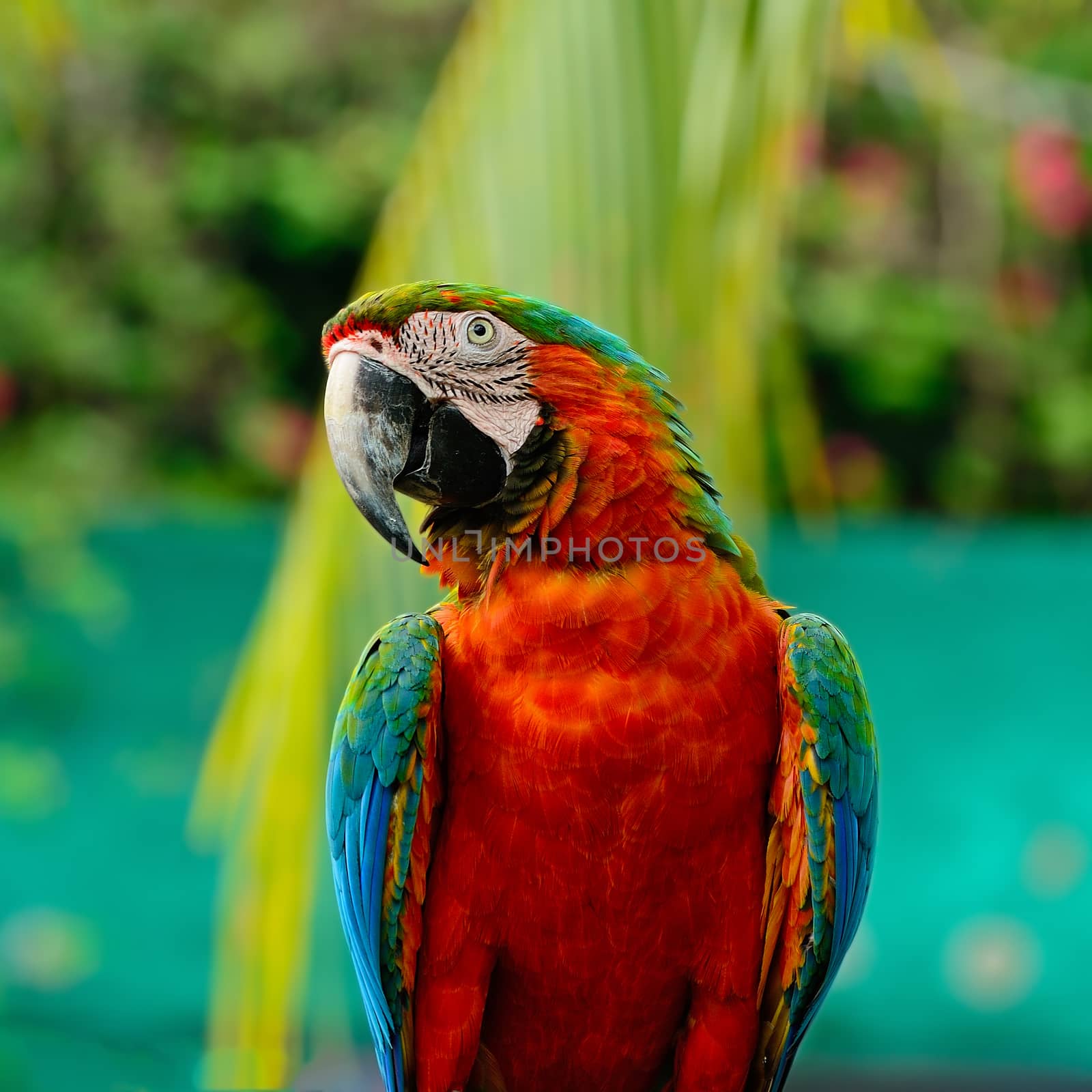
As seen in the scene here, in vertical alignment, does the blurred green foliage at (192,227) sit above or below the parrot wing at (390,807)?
above

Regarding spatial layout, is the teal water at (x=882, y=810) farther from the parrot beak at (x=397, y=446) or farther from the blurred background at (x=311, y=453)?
the parrot beak at (x=397, y=446)

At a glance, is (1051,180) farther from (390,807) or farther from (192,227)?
(390,807)

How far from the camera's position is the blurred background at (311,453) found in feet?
14.5

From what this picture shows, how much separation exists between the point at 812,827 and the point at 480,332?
0.69 metres

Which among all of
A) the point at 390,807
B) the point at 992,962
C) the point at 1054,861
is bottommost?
the point at 992,962

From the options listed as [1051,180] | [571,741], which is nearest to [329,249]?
[1051,180]

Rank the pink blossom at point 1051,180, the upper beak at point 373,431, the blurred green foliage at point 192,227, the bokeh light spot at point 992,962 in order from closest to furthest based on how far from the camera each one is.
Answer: the upper beak at point 373,431, the bokeh light spot at point 992,962, the blurred green foliage at point 192,227, the pink blossom at point 1051,180

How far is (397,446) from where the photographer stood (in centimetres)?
138

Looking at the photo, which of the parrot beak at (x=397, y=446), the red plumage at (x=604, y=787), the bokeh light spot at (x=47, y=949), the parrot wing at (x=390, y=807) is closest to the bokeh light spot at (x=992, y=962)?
the bokeh light spot at (x=47, y=949)

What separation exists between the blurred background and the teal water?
0.01 m

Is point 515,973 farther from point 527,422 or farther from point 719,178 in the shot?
point 719,178

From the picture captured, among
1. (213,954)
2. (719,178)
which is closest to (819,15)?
(719,178)

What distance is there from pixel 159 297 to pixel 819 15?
12.5 ft

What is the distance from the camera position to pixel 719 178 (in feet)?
6.10
